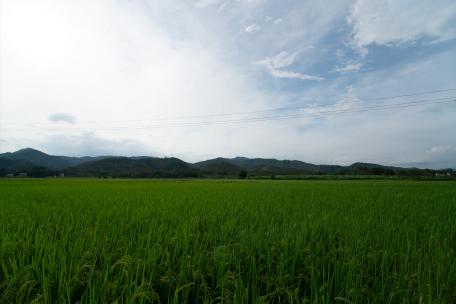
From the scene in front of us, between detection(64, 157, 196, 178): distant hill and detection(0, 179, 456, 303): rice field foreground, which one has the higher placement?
detection(64, 157, 196, 178): distant hill

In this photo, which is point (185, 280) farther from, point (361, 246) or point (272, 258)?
point (361, 246)

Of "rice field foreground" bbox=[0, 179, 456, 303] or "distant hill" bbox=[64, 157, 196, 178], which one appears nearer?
"rice field foreground" bbox=[0, 179, 456, 303]

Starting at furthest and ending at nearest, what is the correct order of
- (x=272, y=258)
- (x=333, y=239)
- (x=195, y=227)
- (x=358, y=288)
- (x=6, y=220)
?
(x=6, y=220) < (x=195, y=227) < (x=333, y=239) < (x=272, y=258) < (x=358, y=288)

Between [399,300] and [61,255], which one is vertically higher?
[61,255]

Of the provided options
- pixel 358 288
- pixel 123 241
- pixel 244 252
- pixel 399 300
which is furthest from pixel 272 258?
pixel 123 241

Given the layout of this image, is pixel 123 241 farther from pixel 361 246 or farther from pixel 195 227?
pixel 361 246

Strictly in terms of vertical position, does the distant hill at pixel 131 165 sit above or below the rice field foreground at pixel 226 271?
above

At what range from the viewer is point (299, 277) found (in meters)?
2.00

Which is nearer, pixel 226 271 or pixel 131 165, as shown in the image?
pixel 226 271

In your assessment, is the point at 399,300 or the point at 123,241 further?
the point at 123,241

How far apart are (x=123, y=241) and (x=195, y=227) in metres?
1.21

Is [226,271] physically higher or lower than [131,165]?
lower

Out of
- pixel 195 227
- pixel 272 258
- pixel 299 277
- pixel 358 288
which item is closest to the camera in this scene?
pixel 358 288

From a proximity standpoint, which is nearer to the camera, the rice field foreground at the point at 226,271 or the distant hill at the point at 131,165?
the rice field foreground at the point at 226,271
